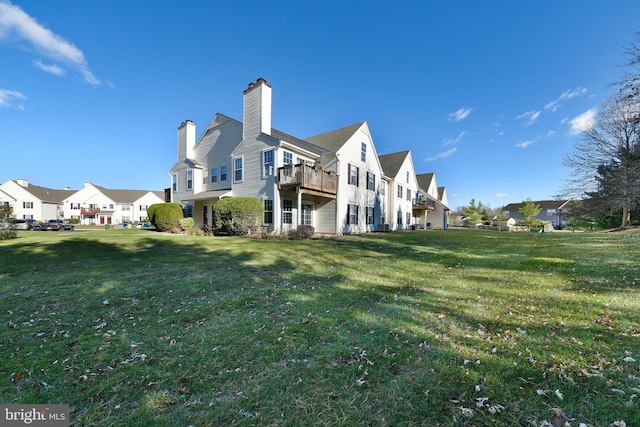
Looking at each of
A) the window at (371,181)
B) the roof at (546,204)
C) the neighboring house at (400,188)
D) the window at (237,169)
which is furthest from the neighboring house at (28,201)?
the roof at (546,204)

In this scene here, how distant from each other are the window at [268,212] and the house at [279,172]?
0.07 meters

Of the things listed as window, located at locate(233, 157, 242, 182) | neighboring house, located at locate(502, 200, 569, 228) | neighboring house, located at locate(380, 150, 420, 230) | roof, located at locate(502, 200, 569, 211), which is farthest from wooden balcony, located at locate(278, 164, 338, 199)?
roof, located at locate(502, 200, 569, 211)

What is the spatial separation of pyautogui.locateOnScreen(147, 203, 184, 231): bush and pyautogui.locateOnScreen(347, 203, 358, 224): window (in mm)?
13518

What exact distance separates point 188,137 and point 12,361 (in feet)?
78.7

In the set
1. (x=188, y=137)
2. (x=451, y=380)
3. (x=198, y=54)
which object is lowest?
(x=451, y=380)

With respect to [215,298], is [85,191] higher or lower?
higher

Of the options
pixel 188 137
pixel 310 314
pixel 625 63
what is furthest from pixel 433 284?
pixel 188 137

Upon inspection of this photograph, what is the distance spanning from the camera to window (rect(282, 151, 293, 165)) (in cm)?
1758

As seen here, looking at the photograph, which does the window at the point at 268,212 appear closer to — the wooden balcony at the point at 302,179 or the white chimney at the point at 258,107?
the wooden balcony at the point at 302,179

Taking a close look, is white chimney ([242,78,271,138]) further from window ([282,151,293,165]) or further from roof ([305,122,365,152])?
roof ([305,122,365,152])

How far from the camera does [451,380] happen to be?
8.78ft

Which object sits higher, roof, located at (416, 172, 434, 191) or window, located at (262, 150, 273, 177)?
roof, located at (416, 172, 434, 191)

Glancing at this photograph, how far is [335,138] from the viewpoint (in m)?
21.8

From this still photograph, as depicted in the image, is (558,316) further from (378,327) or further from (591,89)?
(591,89)
